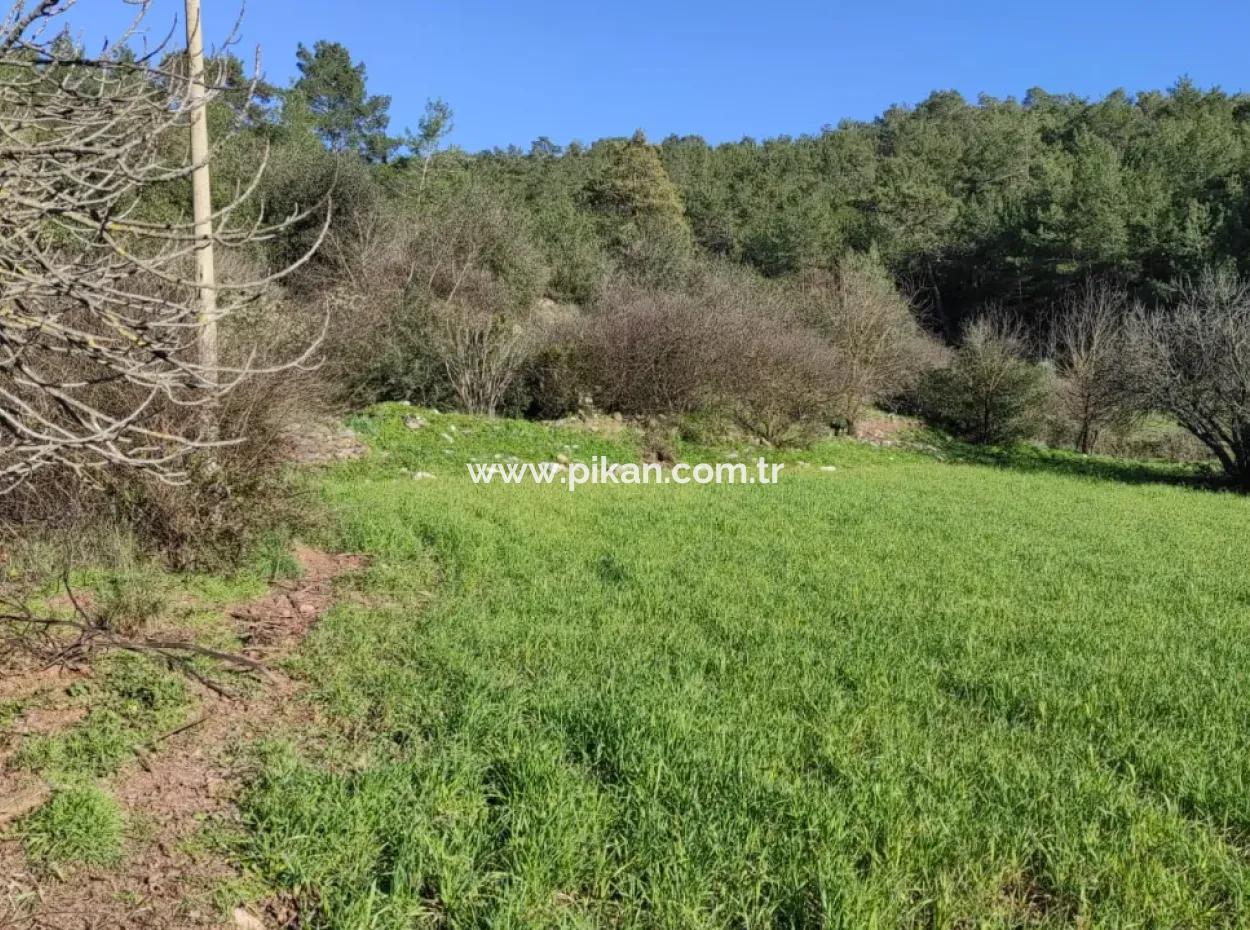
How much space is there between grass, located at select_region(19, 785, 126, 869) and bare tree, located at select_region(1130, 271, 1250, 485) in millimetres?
17665

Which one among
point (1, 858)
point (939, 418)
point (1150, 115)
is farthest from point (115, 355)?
point (1150, 115)

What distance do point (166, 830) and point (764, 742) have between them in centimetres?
234

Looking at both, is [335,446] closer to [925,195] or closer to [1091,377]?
[1091,377]

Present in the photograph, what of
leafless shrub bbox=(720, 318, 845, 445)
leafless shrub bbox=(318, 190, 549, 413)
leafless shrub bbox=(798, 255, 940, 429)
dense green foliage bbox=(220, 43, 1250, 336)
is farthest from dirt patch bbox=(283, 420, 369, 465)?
dense green foliage bbox=(220, 43, 1250, 336)

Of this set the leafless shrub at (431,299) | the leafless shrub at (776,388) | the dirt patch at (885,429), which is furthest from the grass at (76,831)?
the dirt patch at (885,429)

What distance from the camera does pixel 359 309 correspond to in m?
16.6

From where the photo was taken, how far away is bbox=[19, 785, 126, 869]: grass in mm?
2557

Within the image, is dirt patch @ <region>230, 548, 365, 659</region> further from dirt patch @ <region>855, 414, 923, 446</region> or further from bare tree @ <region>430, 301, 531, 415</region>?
dirt patch @ <region>855, 414, 923, 446</region>

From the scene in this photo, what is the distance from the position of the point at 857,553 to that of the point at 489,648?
4.14 metres

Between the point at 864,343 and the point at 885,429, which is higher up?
the point at 864,343

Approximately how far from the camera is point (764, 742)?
346 cm

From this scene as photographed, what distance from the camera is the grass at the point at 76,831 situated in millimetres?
2557

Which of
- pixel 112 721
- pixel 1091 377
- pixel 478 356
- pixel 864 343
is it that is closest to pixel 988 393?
pixel 1091 377

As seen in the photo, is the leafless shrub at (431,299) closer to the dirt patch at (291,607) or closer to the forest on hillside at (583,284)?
the forest on hillside at (583,284)
